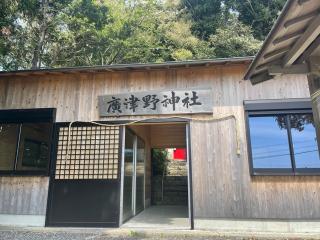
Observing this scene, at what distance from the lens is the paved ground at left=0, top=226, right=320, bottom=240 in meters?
4.98

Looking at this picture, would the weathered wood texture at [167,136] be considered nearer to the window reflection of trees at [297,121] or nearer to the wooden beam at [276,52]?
the window reflection of trees at [297,121]

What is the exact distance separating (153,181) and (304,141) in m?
6.90

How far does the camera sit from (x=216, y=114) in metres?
5.84

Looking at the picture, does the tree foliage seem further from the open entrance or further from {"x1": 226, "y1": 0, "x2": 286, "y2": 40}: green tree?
the open entrance

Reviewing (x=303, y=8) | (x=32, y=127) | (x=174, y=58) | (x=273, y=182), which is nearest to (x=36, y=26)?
(x=174, y=58)

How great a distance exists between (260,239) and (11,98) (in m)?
6.30

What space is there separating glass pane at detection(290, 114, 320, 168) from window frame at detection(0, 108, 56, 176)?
17.4 ft

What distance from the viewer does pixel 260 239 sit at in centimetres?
491

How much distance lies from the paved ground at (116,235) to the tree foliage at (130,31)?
284 inches

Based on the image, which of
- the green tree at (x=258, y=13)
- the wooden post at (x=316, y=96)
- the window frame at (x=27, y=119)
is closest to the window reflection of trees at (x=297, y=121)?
the wooden post at (x=316, y=96)

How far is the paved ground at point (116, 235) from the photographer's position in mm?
4984

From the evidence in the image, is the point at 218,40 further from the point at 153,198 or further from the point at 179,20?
the point at 153,198

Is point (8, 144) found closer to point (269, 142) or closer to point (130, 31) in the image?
point (269, 142)

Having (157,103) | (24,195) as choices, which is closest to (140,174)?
(157,103)
